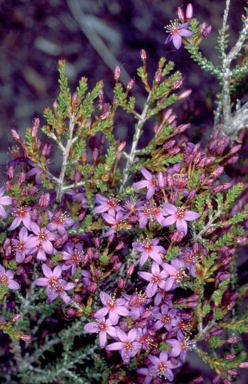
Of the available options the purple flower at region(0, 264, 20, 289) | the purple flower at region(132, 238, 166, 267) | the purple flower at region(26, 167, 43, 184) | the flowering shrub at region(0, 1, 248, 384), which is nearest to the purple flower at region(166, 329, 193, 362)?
the flowering shrub at region(0, 1, 248, 384)

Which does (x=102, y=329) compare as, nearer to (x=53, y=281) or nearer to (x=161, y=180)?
(x=53, y=281)

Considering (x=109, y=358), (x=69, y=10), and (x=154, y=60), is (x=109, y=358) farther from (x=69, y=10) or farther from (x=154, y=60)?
(x=69, y=10)

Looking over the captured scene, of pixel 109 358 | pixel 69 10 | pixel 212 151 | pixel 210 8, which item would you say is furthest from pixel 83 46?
pixel 109 358

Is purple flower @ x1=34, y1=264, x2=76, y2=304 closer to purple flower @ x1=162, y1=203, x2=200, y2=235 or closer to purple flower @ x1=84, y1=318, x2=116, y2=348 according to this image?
purple flower @ x1=84, y1=318, x2=116, y2=348

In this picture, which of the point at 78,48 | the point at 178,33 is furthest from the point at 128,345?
the point at 78,48

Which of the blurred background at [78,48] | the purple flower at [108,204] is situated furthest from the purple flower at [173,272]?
the blurred background at [78,48]

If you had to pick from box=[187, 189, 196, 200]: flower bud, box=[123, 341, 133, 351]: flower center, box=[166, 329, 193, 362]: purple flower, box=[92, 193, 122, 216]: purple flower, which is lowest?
box=[166, 329, 193, 362]: purple flower
